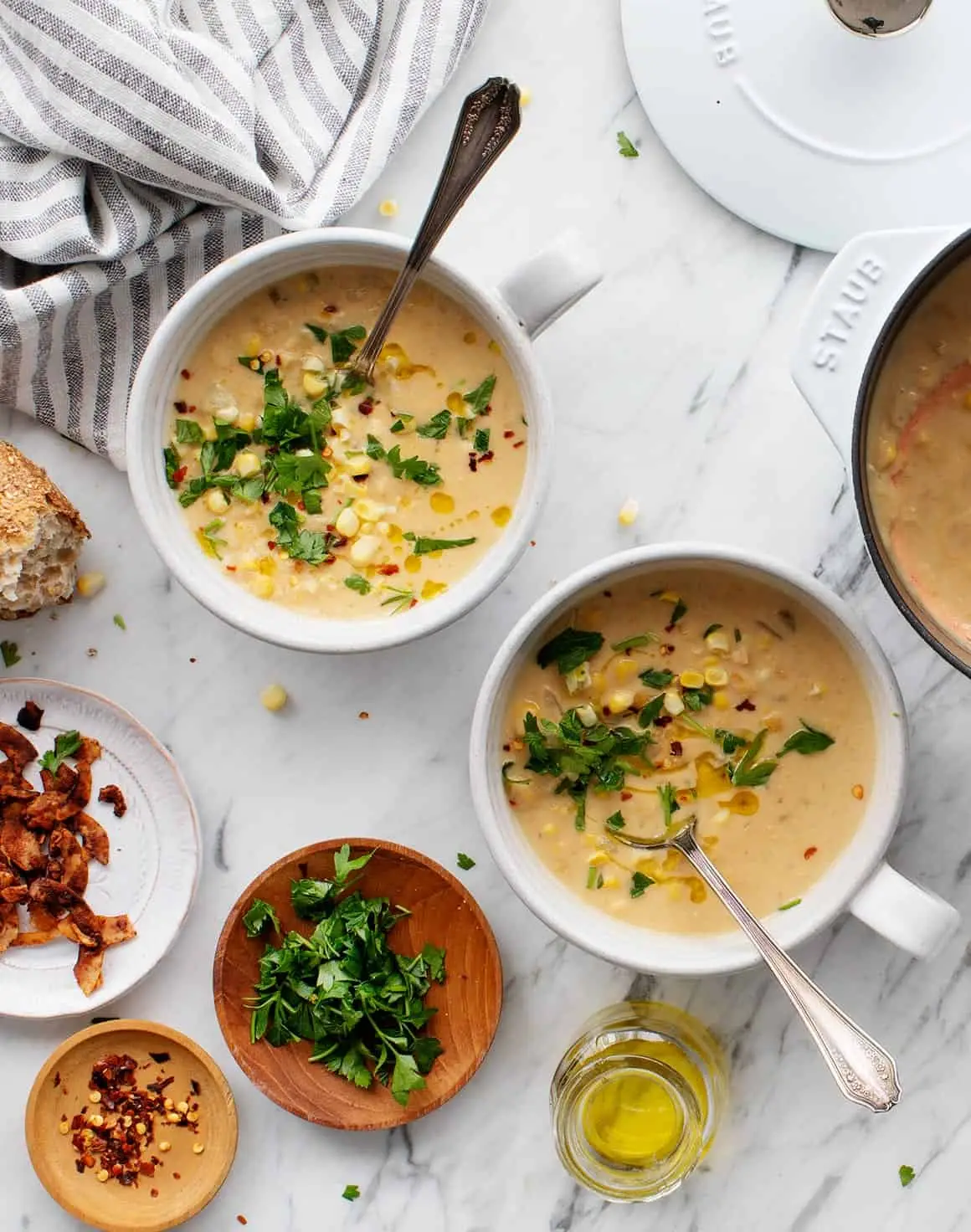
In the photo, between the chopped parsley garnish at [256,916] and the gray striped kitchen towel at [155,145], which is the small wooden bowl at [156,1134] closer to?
the chopped parsley garnish at [256,916]

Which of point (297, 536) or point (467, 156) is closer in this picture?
point (467, 156)

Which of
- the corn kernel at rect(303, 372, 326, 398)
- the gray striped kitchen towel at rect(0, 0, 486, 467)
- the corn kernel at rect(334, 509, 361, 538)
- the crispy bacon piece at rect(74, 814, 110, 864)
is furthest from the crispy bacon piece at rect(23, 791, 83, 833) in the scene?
the corn kernel at rect(303, 372, 326, 398)

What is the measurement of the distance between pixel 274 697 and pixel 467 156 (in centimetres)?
86

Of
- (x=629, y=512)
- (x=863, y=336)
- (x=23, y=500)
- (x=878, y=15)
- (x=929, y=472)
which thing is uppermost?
(x=878, y=15)

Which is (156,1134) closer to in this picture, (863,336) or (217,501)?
(217,501)

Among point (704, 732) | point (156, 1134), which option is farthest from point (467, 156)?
point (156, 1134)

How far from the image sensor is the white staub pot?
1.58 m

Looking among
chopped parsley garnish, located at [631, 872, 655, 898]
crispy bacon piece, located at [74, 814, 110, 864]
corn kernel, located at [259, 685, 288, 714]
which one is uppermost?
chopped parsley garnish, located at [631, 872, 655, 898]

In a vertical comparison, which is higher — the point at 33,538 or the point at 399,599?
the point at 399,599

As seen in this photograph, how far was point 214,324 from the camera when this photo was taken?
1.88 meters

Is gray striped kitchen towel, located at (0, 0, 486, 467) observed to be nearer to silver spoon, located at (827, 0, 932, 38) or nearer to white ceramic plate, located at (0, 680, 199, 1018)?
white ceramic plate, located at (0, 680, 199, 1018)

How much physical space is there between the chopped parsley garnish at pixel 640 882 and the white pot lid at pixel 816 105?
37.3 inches

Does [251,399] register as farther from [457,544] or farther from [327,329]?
[457,544]

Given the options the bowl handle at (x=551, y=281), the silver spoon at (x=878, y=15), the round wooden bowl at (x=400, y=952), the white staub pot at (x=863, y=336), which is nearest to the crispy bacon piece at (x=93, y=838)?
the round wooden bowl at (x=400, y=952)
